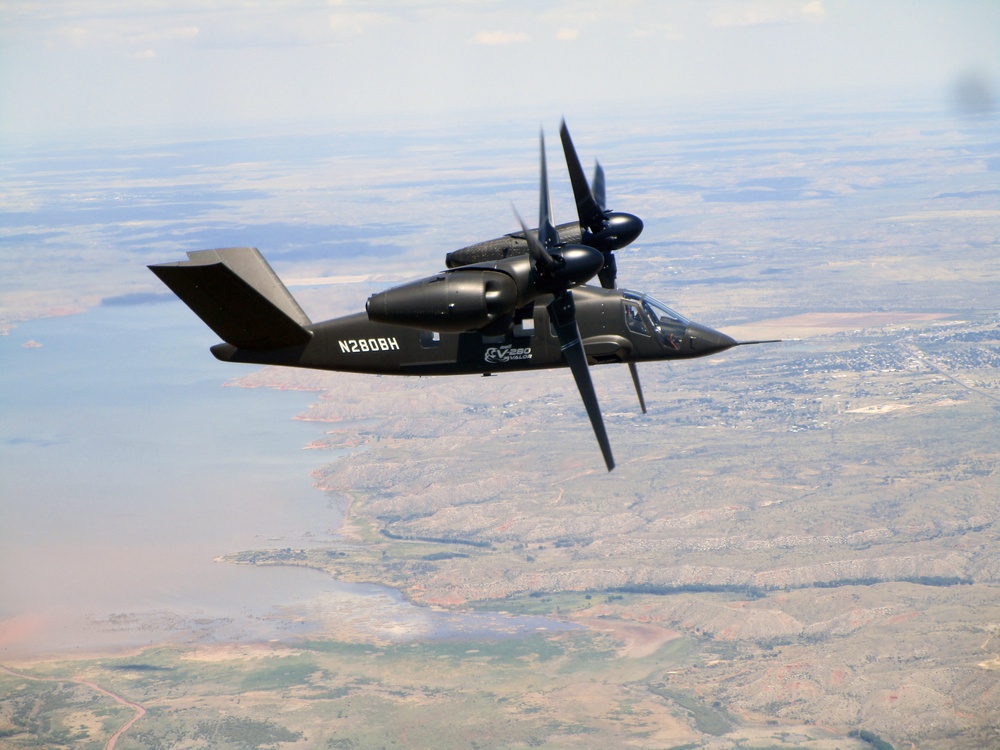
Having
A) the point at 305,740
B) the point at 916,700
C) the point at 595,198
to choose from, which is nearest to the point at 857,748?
the point at 916,700

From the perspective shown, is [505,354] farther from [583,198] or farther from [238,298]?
[238,298]

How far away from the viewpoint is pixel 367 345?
42469mm

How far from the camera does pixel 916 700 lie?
18150 cm

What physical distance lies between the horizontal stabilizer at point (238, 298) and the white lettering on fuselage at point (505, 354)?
7.54 metres

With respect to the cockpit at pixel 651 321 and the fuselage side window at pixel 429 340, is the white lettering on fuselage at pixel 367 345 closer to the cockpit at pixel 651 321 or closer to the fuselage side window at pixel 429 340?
the fuselage side window at pixel 429 340

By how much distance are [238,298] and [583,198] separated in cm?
1462

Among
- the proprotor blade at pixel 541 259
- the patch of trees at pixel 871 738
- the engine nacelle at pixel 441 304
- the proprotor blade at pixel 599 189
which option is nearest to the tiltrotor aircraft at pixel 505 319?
the proprotor blade at pixel 541 259

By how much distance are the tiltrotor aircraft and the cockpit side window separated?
2.1 inches

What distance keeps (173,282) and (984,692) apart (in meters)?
172

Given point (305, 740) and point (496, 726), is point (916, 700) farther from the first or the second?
point (305, 740)

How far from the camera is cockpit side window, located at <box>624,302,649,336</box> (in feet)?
140

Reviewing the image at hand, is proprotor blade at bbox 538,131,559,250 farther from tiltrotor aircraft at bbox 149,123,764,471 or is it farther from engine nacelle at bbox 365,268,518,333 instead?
engine nacelle at bbox 365,268,518,333

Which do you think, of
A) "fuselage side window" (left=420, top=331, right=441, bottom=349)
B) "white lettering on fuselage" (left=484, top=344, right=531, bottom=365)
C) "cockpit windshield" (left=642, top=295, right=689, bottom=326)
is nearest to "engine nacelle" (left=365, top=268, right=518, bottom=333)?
"white lettering on fuselage" (left=484, top=344, right=531, bottom=365)

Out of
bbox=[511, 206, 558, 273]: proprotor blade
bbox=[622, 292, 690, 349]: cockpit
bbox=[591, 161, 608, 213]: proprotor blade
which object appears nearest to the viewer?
bbox=[511, 206, 558, 273]: proprotor blade
